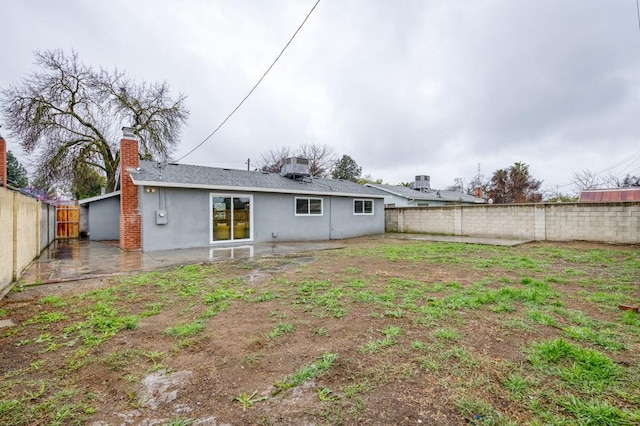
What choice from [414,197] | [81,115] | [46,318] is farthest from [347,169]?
[46,318]

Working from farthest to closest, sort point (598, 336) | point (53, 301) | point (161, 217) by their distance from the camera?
point (161, 217), point (53, 301), point (598, 336)

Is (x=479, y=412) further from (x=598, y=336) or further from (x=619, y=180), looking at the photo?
(x=619, y=180)

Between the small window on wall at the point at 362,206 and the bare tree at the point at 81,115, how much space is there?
16.2 metres

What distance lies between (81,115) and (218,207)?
56.2 ft

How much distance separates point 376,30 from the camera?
10023 mm

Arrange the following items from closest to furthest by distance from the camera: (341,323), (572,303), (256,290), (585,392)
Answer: (585,392) < (341,323) < (572,303) < (256,290)

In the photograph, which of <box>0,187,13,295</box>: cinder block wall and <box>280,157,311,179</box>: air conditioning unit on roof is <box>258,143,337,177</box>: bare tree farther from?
<box>0,187,13,295</box>: cinder block wall

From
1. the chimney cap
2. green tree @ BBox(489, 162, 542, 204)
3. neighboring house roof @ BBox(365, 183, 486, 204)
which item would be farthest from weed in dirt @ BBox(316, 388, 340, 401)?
green tree @ BBox(489, 162, 542, 204)

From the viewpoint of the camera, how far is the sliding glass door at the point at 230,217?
1110cm

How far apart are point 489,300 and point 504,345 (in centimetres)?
154

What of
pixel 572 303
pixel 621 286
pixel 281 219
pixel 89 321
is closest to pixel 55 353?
pixel 89 321

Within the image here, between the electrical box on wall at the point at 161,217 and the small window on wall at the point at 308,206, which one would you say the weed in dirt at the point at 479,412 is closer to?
the electrical box on wall at the point at 161,217

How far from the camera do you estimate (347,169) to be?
127ft

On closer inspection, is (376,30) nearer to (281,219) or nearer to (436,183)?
(281,219)
